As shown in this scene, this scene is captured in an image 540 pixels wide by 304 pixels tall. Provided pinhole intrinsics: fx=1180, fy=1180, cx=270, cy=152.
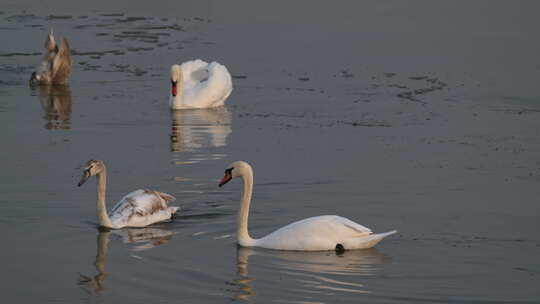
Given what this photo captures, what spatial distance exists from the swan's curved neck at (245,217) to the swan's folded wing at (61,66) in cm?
917

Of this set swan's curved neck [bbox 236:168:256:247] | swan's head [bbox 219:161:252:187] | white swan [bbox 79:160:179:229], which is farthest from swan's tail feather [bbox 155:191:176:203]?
swan's curved neck [bbox 236:168:256:247]

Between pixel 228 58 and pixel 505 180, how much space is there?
10089mm

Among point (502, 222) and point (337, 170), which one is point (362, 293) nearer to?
point (502, 222)

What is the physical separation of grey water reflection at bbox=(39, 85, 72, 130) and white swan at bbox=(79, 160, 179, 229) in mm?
4673

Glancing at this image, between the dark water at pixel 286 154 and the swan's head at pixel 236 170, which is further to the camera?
the swan's head at pixel 236 170

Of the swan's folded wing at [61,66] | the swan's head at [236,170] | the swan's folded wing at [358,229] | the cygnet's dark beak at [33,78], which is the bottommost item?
the swan's folded wing at [358,229]

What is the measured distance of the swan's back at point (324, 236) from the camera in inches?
399

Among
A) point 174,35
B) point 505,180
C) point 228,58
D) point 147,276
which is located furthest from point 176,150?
point 174,35

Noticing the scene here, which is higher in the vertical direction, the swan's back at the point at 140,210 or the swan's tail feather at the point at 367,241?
the swan's back at the point at 140,210

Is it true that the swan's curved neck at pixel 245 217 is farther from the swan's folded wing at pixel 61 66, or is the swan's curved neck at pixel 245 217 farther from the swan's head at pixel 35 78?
the swan's head at pixel 35 78

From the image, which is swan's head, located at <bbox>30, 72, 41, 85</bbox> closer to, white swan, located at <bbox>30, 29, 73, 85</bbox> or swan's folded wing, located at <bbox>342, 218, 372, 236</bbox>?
white swan, located at <bbox>30, 29, 73, 85</bbox>

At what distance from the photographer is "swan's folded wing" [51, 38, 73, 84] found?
63.3 feet

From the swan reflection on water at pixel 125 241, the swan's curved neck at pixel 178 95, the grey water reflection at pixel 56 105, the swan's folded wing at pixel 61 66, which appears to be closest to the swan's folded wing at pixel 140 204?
the swan reflection on water at pixel 125 241

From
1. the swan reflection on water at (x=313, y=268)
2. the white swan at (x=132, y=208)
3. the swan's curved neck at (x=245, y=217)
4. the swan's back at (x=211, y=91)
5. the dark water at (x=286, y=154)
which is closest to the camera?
the swan reflection on water at (x=313, y=268)
